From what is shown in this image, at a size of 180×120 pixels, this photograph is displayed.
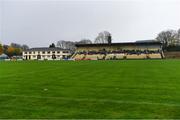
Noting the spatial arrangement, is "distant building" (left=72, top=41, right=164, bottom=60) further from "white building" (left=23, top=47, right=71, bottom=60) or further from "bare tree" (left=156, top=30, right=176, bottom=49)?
"bare tree" (left=156, top=30, right=176, bottom=49)

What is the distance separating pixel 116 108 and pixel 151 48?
120614 mm

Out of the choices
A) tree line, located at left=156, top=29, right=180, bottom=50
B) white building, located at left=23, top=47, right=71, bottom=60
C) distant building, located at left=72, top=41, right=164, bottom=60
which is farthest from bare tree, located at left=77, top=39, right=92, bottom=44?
tree line, located at left=156, top=29, right=180, bottom=50

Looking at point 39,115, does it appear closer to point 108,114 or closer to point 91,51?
point 108,114

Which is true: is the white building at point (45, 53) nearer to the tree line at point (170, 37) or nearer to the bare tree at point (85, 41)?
the bare tree at point (85, 41)

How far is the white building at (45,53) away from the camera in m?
154

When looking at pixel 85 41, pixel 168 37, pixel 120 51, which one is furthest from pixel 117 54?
pixel 85 41

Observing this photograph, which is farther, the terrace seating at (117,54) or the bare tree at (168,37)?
the bare tree at (168,37)

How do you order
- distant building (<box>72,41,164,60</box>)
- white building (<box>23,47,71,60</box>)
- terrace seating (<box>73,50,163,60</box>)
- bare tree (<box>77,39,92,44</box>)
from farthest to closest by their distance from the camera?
bare tree (<box>77,39,92,44</box>)
white building (<box>23,47,71,60</box>)
distant building (<box>72,41,164,60</box>)
terrace seating (<box>73,50,163,60</box>)

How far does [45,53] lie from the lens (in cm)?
16075

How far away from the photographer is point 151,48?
128m

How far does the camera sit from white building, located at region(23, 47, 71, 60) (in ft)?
506

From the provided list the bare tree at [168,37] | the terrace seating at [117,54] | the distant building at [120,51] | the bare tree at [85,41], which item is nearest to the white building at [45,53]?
the distant building at [120,51]

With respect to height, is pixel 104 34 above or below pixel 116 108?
above

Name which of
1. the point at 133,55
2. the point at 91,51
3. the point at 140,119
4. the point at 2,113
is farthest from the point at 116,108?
the point at 91,51
